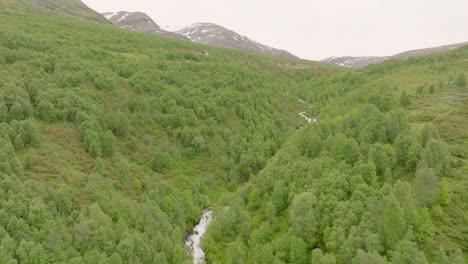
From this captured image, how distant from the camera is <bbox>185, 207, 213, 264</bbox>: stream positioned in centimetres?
6406

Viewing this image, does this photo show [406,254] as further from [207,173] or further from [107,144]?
[107,144]

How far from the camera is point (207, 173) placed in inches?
3760

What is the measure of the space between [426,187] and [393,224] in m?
11.5

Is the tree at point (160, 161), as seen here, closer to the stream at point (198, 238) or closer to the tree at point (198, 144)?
the tree at point (198, 144)

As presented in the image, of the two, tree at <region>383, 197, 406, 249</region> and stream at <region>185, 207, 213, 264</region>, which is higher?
tree at <region>383, 197, 406, 249</region>

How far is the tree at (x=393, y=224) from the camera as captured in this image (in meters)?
40.9

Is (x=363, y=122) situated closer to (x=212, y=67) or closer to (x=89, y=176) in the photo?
(x=89, y=176)

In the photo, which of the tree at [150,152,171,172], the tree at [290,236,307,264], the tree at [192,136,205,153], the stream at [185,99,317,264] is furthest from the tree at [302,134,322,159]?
the tree at [150,152,171,172]

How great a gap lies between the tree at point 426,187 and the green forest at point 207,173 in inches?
7.8

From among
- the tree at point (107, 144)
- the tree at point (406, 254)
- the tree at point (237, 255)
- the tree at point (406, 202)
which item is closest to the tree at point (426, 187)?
the tree at point (406, 202)

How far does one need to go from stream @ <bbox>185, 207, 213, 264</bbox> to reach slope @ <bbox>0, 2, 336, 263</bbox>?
6.99 feet

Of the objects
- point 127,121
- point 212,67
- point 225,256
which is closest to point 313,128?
point 225,256

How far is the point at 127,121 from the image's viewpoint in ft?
305

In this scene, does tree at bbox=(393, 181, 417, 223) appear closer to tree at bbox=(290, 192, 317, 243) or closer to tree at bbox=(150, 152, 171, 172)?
tree at bbox=(290, 192, 317, 243)
